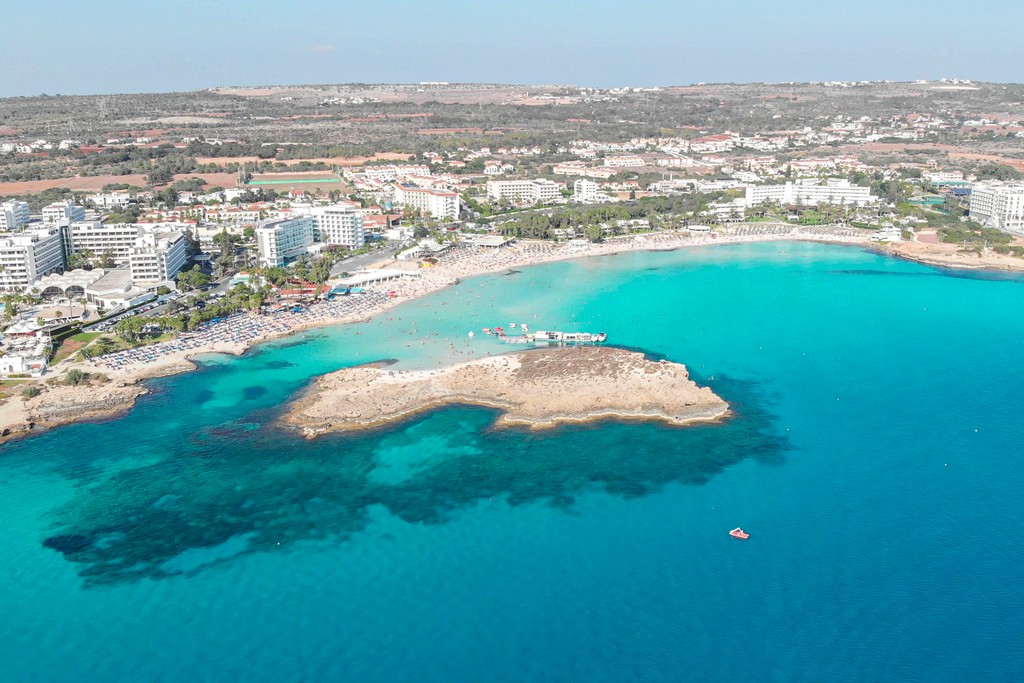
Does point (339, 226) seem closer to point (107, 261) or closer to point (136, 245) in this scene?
point (136, 245)

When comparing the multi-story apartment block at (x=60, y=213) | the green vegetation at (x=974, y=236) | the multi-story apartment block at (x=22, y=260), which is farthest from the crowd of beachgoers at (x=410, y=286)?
the multi-story apartment block at (x=60, y=213)

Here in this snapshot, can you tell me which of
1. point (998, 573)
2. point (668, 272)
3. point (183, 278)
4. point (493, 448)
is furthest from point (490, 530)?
point (668, 272)

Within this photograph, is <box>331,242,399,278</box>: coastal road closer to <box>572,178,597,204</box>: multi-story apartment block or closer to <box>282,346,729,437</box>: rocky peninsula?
<box>282,346,729,437</box>: rocky peninsula

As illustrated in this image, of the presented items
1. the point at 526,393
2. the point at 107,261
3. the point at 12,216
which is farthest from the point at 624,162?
the point at 526,393

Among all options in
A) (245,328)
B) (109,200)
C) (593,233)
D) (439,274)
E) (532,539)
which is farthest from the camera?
(109,200)

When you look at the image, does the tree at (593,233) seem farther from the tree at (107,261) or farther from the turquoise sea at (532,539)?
the tree at (107,261)

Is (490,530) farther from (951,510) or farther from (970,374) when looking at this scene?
(970,374)
